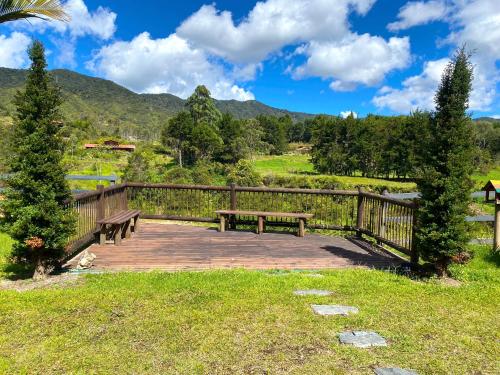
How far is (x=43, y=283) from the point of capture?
4805 mm

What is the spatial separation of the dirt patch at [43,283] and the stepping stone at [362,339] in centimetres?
338

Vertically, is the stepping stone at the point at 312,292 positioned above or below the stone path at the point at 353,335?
below

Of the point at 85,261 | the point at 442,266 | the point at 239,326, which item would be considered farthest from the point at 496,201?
the point at 85,261

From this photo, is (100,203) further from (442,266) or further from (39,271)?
(442,266)

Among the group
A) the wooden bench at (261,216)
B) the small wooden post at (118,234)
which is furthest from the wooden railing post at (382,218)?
the small wooden post at (118,234)

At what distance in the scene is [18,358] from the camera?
9.53 feet

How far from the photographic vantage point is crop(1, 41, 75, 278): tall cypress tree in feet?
15.0

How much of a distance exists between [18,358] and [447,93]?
5401 mm

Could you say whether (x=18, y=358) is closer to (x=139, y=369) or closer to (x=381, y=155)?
(x=139, y=369)

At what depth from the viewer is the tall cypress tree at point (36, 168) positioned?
15.0 ft

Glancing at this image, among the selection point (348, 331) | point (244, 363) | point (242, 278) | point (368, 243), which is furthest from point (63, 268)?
point (368, 243)

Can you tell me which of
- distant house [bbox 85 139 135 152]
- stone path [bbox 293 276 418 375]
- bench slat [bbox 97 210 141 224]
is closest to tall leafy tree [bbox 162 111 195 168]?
distant house [bbox 85 139 135 152]

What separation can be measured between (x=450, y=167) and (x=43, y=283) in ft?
17.5

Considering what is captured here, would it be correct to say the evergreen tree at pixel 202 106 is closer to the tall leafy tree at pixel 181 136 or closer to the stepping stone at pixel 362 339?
the tall leafy tree at pixel 181 136
